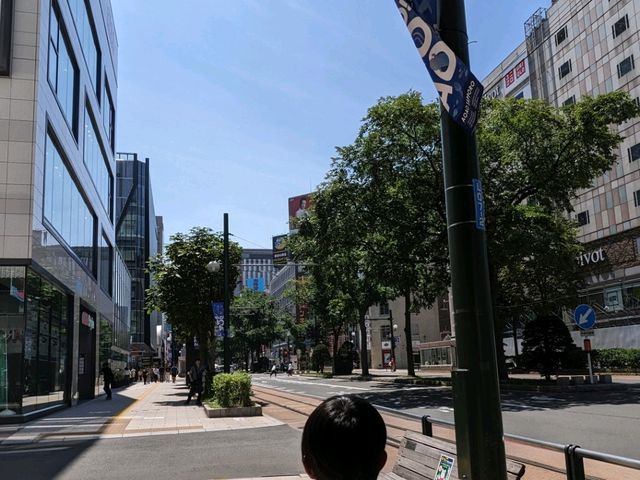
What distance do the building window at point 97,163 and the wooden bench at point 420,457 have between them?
26.5 meters

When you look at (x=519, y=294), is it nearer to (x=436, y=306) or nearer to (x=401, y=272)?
(x=401, y=272)

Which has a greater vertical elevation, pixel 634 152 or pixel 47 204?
pixel 634 152

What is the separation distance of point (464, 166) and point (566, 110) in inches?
900

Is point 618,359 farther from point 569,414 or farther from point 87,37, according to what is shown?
point 87,37

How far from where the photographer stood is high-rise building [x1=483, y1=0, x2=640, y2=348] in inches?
1720

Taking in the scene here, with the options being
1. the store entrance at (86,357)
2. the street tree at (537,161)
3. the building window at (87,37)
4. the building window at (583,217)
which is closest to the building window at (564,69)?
the building window at (583,217)

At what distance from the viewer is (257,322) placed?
90562mm

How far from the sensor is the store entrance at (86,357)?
28859 millimetres

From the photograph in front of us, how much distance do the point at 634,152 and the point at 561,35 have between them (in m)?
15.3

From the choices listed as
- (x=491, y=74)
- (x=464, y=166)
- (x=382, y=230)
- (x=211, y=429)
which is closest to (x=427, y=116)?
(x=382, y=230)

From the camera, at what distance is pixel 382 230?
25.8m

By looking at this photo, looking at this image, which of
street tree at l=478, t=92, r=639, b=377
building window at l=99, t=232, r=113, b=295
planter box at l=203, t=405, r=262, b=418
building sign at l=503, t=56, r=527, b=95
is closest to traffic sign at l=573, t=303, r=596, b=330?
street tree at l=478, t=92, r=639, b=377

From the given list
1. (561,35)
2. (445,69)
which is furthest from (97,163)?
(561,35)

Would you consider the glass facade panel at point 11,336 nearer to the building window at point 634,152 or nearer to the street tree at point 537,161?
the street tree at point 537,161
